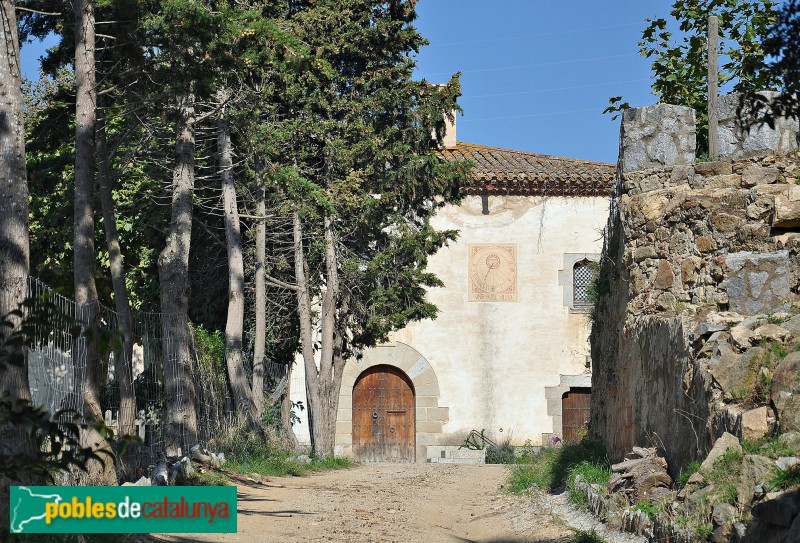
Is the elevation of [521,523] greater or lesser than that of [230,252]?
lesser

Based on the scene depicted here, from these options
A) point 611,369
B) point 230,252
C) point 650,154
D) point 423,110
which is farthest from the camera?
point 423,110

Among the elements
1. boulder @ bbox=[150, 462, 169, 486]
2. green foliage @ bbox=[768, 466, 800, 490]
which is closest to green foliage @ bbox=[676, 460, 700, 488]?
green foliage @ bbox=[768, 466, 800, 490]

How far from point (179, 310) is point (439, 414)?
10.6 metres

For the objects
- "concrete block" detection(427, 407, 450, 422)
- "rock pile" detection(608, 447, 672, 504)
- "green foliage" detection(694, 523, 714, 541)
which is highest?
"rock pile" detection(608, 447, 672, 504)

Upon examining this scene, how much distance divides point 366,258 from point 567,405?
645cm

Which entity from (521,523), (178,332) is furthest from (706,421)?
(178,332)

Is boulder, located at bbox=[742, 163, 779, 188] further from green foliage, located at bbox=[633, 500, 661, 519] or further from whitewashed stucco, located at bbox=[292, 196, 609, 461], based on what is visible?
whitewashed stucco, located at bbox=[292, 196, 609, 461]

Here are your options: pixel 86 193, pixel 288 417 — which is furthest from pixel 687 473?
pixel 288 417

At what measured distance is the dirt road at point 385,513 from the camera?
9.23m

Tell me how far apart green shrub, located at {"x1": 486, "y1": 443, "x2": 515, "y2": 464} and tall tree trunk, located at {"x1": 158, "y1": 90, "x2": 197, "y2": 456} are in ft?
31.9

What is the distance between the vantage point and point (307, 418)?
22609 millimetres

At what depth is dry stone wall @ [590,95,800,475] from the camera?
8.53 metres

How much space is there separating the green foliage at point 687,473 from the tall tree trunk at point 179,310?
24.8ft

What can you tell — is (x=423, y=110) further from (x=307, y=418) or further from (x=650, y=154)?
(x=650, y=154)
